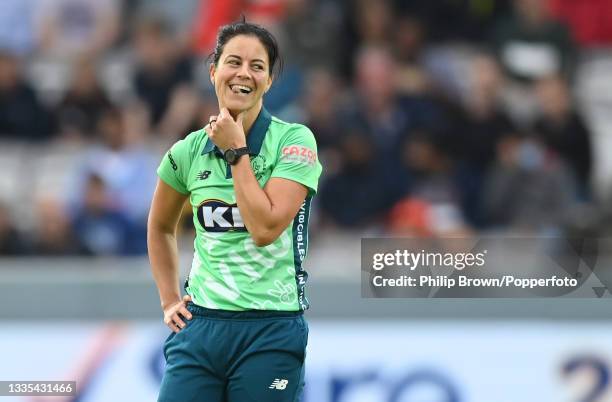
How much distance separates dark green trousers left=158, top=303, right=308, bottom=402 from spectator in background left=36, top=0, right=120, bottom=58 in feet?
23.0

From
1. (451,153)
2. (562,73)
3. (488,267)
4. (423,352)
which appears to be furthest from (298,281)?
(562,73)

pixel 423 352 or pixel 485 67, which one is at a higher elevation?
pixel 485 67

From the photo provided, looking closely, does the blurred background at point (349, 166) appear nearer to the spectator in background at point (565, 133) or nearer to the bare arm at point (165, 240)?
the spectator in background at point (565, 133)

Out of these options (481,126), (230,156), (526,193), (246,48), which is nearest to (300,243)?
(230,156)

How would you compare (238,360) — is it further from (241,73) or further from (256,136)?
(241,73)

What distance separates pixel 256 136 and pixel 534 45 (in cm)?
655

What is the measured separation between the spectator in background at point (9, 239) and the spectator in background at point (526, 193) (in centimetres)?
350

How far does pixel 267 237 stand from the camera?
13.3 ft

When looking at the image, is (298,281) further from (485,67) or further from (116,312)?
(485,67)

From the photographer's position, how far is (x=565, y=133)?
977 cm

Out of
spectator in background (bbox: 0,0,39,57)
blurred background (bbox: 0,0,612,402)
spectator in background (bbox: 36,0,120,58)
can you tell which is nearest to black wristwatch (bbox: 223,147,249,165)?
blurred background (bbox: 0,0,612,402)

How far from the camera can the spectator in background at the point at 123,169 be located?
8875 mm

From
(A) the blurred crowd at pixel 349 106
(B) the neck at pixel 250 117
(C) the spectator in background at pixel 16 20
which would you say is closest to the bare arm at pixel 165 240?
(B) the neck at pixel 250 117

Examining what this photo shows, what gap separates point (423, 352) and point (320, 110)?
336 centimetres
